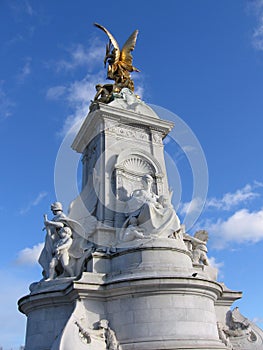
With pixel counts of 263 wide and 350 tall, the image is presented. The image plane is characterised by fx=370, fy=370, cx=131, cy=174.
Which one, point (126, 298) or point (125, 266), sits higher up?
point (125, 266)

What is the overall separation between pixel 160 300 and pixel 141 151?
6912 millimetres

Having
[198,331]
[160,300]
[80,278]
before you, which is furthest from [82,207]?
[198,331]

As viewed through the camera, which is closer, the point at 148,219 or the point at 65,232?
the point at 148,219

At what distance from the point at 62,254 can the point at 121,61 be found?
10.7 m

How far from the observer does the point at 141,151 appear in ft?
50.6

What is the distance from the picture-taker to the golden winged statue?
18344 millimetres

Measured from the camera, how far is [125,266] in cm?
1120

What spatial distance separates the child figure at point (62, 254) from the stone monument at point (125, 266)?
1.3 inches

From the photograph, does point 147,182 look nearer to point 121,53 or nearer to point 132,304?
point 132,304

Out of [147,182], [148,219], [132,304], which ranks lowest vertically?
[132,304]

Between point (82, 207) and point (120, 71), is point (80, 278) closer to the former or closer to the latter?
point (82, 207)

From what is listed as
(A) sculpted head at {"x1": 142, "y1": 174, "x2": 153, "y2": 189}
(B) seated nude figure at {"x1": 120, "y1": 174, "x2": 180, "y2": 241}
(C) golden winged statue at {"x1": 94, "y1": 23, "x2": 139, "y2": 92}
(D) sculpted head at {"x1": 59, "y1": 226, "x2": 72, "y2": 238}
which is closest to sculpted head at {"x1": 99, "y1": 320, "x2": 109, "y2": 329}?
(B) seated nude figure at {"x1": 120, "y1": 174, "x2": 180, "y2": 241}

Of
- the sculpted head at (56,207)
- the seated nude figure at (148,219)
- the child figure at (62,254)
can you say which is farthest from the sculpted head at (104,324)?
the sculpted head at (56,207)

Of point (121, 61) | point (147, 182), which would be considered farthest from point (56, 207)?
point (121, 61)
